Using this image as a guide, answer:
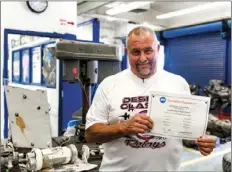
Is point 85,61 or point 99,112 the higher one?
point 85,61

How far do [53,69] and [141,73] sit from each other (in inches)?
169

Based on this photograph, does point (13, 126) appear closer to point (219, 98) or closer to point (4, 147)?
point (4, 147)

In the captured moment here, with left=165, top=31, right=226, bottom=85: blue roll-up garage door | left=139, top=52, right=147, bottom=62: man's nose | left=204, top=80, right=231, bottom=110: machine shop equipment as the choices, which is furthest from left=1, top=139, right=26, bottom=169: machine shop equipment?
Result: left=165, top=31, right=226, bottom=85: blue roll-up garage door

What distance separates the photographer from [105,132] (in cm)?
157

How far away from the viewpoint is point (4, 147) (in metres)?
2.51

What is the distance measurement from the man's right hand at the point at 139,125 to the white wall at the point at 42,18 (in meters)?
3.78

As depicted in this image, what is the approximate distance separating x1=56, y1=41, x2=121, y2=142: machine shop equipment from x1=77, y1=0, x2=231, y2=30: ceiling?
5165mm

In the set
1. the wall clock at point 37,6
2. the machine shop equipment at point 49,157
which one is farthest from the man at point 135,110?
the wall clock at point 37,6

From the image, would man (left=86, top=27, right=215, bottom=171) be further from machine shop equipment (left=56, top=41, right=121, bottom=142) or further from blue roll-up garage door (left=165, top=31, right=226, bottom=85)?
blue roll-up garage door (left=165, top=31, right=226, bottom=85)

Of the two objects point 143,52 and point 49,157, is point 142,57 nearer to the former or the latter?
point 143,52

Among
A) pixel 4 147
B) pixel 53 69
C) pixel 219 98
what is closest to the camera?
pixel 4 147

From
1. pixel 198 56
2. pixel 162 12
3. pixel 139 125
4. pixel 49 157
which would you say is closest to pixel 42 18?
pixel 49 157

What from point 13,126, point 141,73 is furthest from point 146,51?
point 13,126

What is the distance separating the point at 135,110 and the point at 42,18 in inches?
153
